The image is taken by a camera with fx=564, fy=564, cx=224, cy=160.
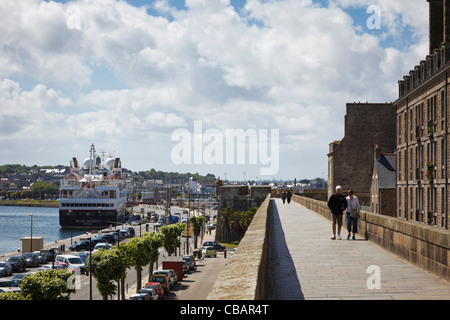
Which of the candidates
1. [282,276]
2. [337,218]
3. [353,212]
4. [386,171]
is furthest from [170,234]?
[282,276]

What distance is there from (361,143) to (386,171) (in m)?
12.7

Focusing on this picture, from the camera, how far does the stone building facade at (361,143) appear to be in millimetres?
61750

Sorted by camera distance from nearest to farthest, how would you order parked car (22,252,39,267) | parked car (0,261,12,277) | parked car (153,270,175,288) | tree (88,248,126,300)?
tree (88,248,126,300)
parked car (153,270,175,288)
parked car (0,261,12,277)
parked car (22,252,39,267)

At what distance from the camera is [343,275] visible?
11.0 metres

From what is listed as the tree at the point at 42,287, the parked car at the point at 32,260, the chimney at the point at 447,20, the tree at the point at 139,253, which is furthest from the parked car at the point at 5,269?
the chimney at the point at 447,20

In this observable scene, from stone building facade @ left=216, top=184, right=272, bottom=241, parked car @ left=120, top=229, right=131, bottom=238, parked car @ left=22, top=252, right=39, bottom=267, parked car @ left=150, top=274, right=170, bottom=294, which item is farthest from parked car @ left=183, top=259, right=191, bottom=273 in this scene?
parked car @ left=120, top=229, right=131, bottom=238

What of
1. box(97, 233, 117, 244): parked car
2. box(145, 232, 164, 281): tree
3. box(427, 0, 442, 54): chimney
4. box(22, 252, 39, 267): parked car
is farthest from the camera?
box(97, 233, 117, 244): parked car

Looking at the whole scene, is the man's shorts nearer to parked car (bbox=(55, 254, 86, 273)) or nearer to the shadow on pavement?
the shadow on pavement

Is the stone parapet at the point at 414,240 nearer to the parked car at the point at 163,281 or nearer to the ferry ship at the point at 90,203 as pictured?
the parked car at the point at 163,281

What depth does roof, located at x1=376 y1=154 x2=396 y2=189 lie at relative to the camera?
159 ft

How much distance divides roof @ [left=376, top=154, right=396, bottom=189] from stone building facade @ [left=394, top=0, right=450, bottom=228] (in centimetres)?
382

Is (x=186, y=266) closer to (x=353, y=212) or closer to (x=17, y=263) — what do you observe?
(x=17, y=263)

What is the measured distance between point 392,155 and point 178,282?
24.6 meters
